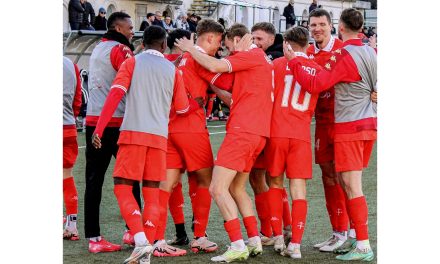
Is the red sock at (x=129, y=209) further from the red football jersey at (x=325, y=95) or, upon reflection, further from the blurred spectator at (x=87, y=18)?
the blurred spectator at (x=87, y=18)

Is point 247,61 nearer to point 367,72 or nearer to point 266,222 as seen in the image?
point 367,72

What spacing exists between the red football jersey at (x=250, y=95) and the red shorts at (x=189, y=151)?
0.25 meters

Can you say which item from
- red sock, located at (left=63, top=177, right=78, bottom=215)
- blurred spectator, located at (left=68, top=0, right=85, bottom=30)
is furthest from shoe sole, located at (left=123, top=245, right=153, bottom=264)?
blurred spectator, located at (left=68, top=0, right=85, bottom=30)

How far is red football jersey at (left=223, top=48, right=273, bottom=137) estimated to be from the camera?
691cm

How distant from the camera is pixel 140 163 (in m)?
6.55

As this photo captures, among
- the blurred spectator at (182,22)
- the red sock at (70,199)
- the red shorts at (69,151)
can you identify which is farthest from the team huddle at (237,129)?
the blurred spectator at (182,22)

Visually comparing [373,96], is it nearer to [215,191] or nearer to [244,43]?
[244,43]

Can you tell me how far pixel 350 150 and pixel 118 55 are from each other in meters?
1.92

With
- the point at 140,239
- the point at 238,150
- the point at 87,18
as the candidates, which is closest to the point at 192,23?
the point at 87,18

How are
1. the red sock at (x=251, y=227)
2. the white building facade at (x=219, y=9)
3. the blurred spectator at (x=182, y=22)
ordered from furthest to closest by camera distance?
the white building facade at (x=219, y=9), the blurred spectator at (x=182, y=22), the red sock at (x=251, y=227)

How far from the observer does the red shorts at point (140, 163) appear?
21.5 ft
